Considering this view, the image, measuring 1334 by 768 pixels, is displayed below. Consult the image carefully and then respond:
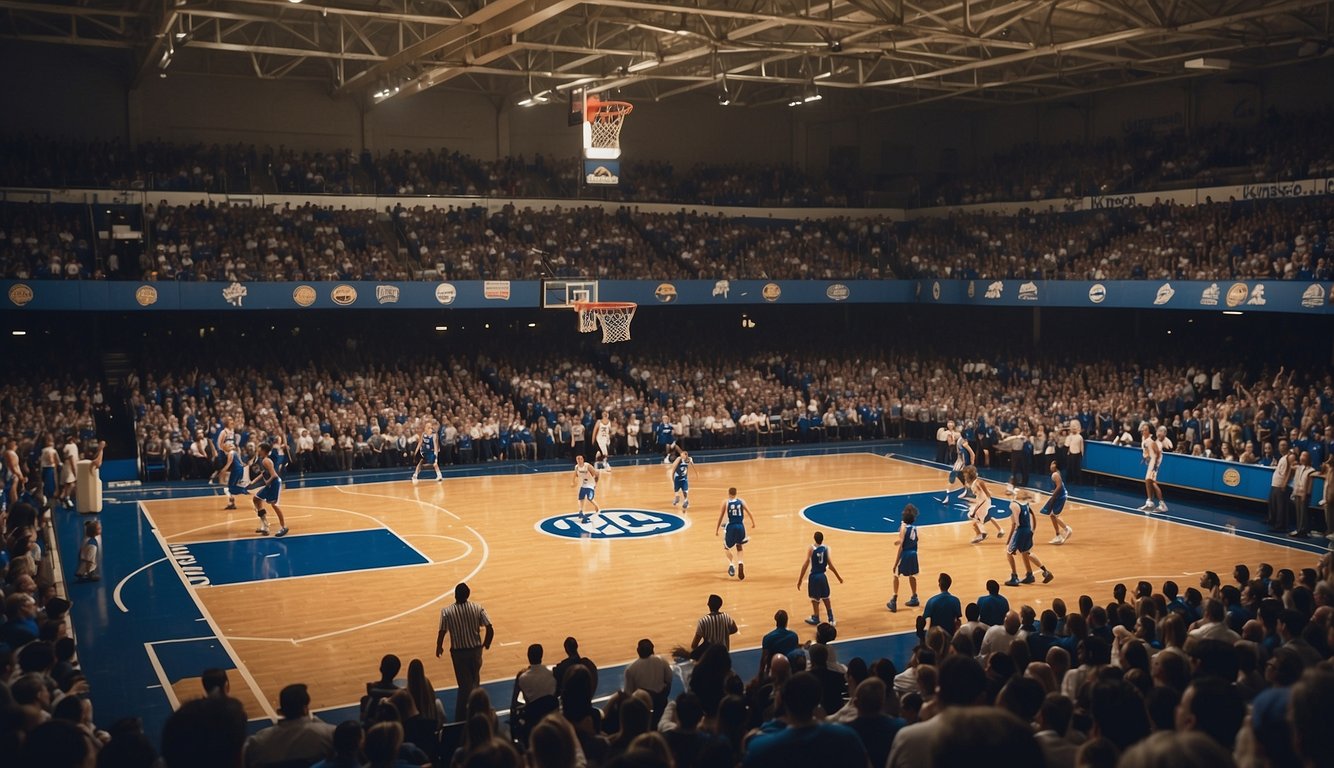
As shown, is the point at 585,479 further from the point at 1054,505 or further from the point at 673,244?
the point at 673,244

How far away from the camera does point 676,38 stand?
109 ft

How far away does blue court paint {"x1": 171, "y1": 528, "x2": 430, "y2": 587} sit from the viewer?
1925cm

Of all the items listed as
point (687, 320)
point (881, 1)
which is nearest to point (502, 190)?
point (687, 320)

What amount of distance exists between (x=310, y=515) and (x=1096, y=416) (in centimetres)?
2039

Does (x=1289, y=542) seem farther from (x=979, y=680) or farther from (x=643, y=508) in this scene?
(x=979, y=680)

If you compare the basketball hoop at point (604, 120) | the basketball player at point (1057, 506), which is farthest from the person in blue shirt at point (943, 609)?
the basketball hoop at point (604, 120)

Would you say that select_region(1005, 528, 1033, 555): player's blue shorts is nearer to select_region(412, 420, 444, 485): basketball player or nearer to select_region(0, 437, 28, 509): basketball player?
select_region(412, 420, 444, 485): basketball player

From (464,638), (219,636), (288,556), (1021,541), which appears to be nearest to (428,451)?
(288,556)

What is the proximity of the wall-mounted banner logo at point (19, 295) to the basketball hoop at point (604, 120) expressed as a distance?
621 inches

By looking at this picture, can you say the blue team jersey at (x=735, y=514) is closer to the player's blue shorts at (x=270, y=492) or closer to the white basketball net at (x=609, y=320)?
the player's blue shorts at (x=270, y=492)

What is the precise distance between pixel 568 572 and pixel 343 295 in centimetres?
1772

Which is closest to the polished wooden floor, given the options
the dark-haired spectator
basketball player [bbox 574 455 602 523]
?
basketball player [bbox 574 455 602 523]

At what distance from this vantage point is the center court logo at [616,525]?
22.5 metres

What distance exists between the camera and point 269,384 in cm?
3241
